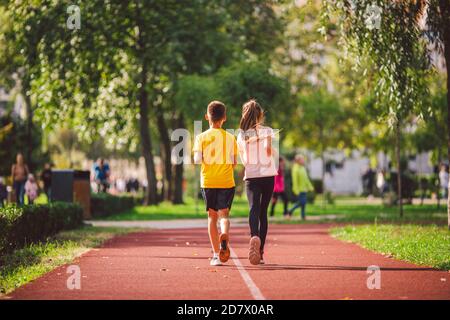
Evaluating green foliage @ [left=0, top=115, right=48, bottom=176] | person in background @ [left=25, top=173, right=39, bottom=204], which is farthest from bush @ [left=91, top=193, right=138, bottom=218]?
green foliage @ [left=0, top=115, right=48, bottom=176]

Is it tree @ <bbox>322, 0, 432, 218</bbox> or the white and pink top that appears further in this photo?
tree @ <bbox>322, 0, 432, 218</bbox>

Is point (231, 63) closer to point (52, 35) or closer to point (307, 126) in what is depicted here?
point (52, 35)

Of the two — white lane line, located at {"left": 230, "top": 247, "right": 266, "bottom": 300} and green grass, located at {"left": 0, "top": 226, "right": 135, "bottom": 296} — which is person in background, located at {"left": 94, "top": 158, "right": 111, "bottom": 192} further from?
white lane line, located at {"left": 230, "top": 247, "right": 266, "bottom": 300}

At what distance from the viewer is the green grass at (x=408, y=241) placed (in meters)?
11.8

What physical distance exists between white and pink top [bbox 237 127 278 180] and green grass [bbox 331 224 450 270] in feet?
7.70

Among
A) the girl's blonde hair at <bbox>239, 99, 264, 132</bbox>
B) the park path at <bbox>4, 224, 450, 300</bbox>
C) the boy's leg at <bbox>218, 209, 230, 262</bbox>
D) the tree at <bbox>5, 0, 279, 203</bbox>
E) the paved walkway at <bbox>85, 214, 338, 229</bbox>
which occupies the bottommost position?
the park path at <bbox>4, 224, 450, 300</bbox>

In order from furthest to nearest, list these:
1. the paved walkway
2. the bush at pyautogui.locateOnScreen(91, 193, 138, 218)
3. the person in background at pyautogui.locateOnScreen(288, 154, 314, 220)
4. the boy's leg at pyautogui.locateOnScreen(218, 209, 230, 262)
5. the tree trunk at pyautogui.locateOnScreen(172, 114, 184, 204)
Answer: the tree trunk at pyautogui.locateOnScreen(172, 114, 184, 204), the bush at pyautogui.locateOnScreen(91, 193, 138, 218), the person in background at pyautogui.locateOnScreen(288, 154, 314, 220), the paved walkway, the boy's leg at pyautogui.locateOnScreen(218, 209, 230, 262)

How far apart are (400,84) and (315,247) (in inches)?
159

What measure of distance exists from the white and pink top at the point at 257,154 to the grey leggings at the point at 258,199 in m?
0.09

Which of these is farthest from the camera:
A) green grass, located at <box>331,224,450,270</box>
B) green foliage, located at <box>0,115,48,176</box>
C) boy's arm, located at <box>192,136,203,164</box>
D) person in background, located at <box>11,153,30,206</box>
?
green foliage, located at <box>0,115,48,176</box>

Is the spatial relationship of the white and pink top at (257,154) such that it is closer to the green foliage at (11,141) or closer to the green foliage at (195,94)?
the green foliage at (195,94)

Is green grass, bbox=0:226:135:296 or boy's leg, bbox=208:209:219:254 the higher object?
boy's leg, bbox=208:209:219:254

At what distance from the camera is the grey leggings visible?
1127 cm

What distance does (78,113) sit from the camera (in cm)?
3344
